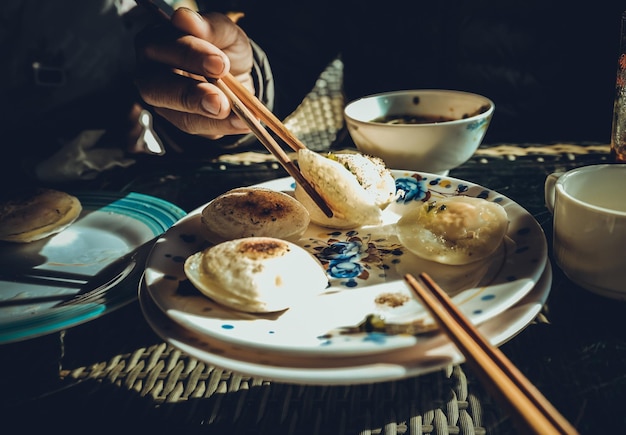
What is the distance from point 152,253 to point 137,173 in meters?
0.73

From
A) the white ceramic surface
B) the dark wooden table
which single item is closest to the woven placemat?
the dark wooden table

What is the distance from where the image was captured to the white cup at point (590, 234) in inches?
27.3

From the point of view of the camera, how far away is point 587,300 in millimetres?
770

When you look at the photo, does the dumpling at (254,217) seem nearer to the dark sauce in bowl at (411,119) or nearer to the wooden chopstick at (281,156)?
the wooden chopstick at (281,156)

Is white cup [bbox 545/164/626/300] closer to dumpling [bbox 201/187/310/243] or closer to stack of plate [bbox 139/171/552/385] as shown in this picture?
stack of plate [bbox 139/171/552/385]

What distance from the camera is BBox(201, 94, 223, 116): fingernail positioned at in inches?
42.2

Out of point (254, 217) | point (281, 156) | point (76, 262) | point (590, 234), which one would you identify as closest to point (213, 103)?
point (281, 156)

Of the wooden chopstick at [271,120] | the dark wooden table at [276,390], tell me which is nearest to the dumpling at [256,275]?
the dark wooden table at [276,390]

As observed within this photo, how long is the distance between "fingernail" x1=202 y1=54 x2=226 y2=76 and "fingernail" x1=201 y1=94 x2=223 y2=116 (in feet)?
0.19

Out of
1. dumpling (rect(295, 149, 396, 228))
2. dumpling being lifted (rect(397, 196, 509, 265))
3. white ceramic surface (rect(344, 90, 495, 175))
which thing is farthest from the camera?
white ceramic surface (rect(344, 90, 495, 175))

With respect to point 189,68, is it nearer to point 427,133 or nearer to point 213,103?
point 213,103

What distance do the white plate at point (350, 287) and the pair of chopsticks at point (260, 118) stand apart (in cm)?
10

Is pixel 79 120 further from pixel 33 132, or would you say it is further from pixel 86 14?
pixel 86 14

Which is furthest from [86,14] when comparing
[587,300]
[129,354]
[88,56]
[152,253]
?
[587,300]
